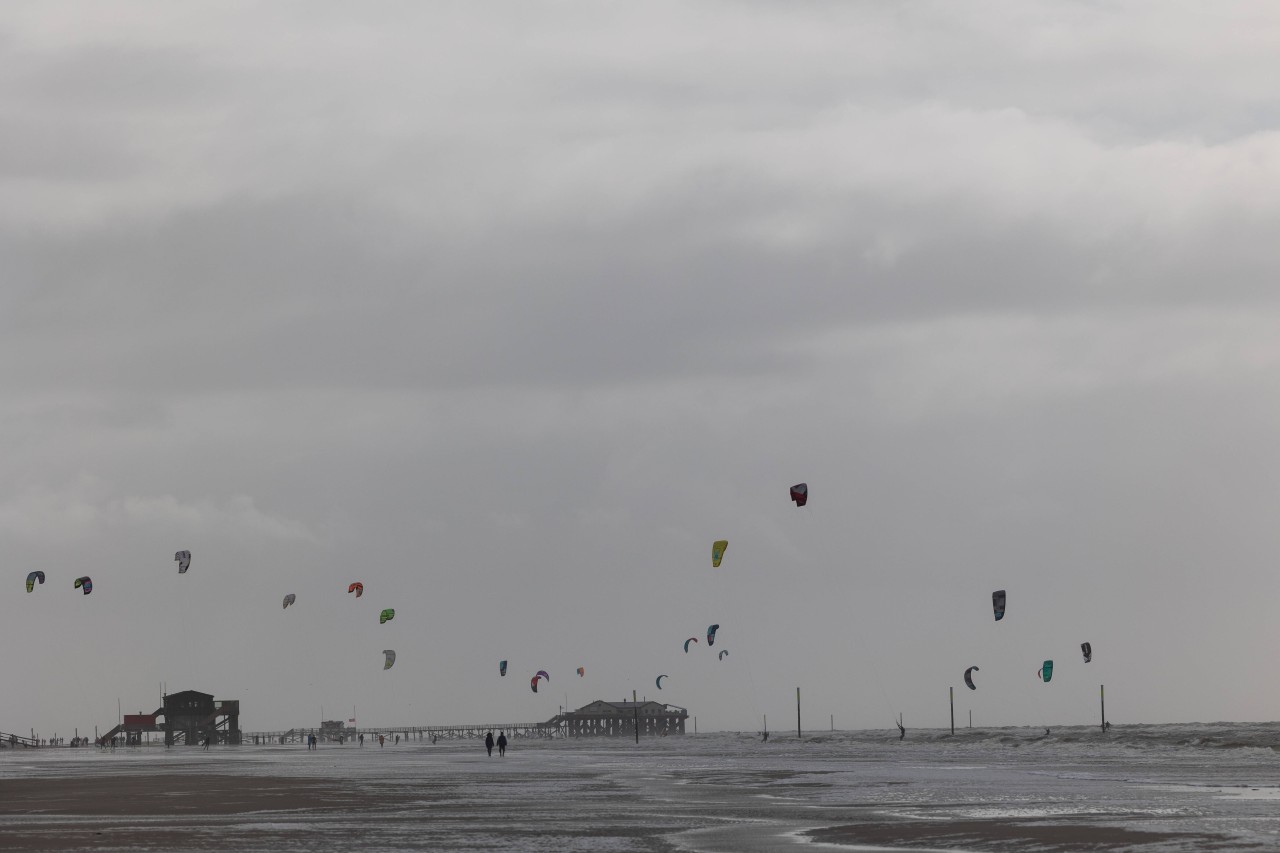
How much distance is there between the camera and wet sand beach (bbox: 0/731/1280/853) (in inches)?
1022

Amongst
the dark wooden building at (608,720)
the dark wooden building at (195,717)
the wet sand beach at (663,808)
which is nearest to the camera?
the wet sand beach at (663,808)

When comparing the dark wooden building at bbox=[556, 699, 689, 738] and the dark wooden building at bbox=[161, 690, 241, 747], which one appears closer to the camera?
the dark wooden building at bbox=[161, 690, 241, 747]

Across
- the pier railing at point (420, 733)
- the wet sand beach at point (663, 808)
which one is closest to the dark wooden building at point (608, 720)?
the pier railing at point (420, 733)

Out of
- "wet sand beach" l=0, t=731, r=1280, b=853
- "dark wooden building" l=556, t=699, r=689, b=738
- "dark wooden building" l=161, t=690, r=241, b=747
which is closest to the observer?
"wet sand beach" l=0, t=731, r=1280, b=853

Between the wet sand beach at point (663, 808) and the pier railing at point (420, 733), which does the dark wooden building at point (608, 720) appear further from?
the wet sand beach at point (663, 808)

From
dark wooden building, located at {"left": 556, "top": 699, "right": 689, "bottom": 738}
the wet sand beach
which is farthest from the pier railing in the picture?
the wet sand beach

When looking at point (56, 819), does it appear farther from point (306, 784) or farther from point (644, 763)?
point (644, 763)

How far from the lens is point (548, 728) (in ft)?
591

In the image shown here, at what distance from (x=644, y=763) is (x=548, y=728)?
384ft

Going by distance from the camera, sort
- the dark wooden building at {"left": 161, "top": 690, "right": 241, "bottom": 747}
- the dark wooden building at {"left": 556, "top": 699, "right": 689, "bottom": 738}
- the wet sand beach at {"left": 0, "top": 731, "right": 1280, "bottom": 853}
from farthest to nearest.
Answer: the dark wooden building at {"left": 556, "top": 699, "right": 689, "bottom": 738}, the dark wooden building at {"left": 161, "top": 690, "right": 241, "bottom": 747}, the wet sand beach at {"left": 0, "top": 731, "right": 1280, "bottom": 853}

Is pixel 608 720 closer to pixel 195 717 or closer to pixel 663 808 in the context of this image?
pixel 195 717

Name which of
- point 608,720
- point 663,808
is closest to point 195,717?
point 608,720

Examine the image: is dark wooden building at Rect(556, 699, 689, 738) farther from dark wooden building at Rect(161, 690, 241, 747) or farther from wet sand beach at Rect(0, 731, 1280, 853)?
wet sand beach at Rect(0, 731, 1280, 853)

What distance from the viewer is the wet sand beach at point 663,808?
85.1ft
